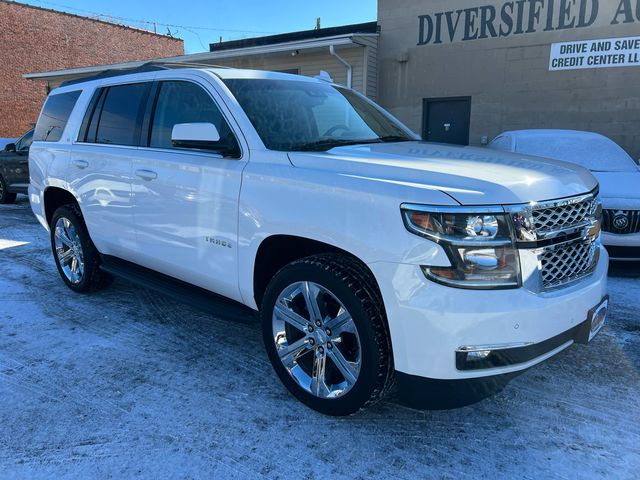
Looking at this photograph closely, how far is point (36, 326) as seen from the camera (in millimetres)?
4137

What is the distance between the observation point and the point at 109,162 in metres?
4.05

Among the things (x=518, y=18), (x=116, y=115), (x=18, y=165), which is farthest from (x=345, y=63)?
(x=116, y=115)

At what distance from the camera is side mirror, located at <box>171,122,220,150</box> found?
9.87 feet

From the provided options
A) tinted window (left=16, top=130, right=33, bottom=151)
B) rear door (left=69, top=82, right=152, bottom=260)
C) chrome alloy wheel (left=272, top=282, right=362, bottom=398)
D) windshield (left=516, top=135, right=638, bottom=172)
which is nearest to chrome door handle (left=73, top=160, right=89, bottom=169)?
rear door (left=69, top=82, right=152, bottom=260)

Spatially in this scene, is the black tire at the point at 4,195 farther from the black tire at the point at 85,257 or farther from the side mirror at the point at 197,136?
the side mirror at the point at 197,136

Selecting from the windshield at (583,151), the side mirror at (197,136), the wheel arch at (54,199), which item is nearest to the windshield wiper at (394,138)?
the side mirror at (197,136)

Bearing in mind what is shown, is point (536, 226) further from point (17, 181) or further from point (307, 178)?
point (17, 181)

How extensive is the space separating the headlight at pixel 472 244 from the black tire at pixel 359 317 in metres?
0.37

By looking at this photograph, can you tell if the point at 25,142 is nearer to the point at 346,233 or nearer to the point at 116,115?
the point at 116,115

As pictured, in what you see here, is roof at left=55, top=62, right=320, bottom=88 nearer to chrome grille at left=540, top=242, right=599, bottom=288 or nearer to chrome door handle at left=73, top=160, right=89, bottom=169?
chrome door handle at left=73, top=160, right=89, bottom=169

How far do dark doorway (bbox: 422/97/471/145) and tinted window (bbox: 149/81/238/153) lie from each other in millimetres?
9235

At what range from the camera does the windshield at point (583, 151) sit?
640 cm

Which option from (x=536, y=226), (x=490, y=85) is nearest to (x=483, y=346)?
(x=536, y=226)

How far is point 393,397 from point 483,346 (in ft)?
3.27
